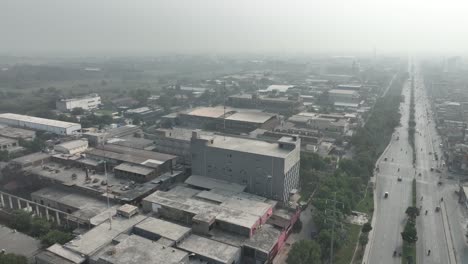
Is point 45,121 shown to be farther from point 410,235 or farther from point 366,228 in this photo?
point 410,235

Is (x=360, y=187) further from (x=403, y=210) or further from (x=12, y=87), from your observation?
(x=12, y=87)

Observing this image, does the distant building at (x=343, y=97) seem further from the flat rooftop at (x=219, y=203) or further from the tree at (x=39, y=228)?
the tree at (x=39, y=228)

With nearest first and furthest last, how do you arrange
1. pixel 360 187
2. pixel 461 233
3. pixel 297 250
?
pixel 297 250 < pixel 461 233 < pixel 360 187

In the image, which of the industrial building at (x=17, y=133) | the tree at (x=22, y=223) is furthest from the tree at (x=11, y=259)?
the industrial building at (x=17, y=133)

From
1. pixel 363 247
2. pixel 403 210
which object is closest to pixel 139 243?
pixel 363 247

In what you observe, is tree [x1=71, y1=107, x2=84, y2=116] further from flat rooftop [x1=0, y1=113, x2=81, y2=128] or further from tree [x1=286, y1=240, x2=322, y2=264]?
tree [x1=286, y1=240, x2=322, y2=264]

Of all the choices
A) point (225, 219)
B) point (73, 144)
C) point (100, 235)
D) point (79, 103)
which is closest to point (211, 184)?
point (225, 219)
